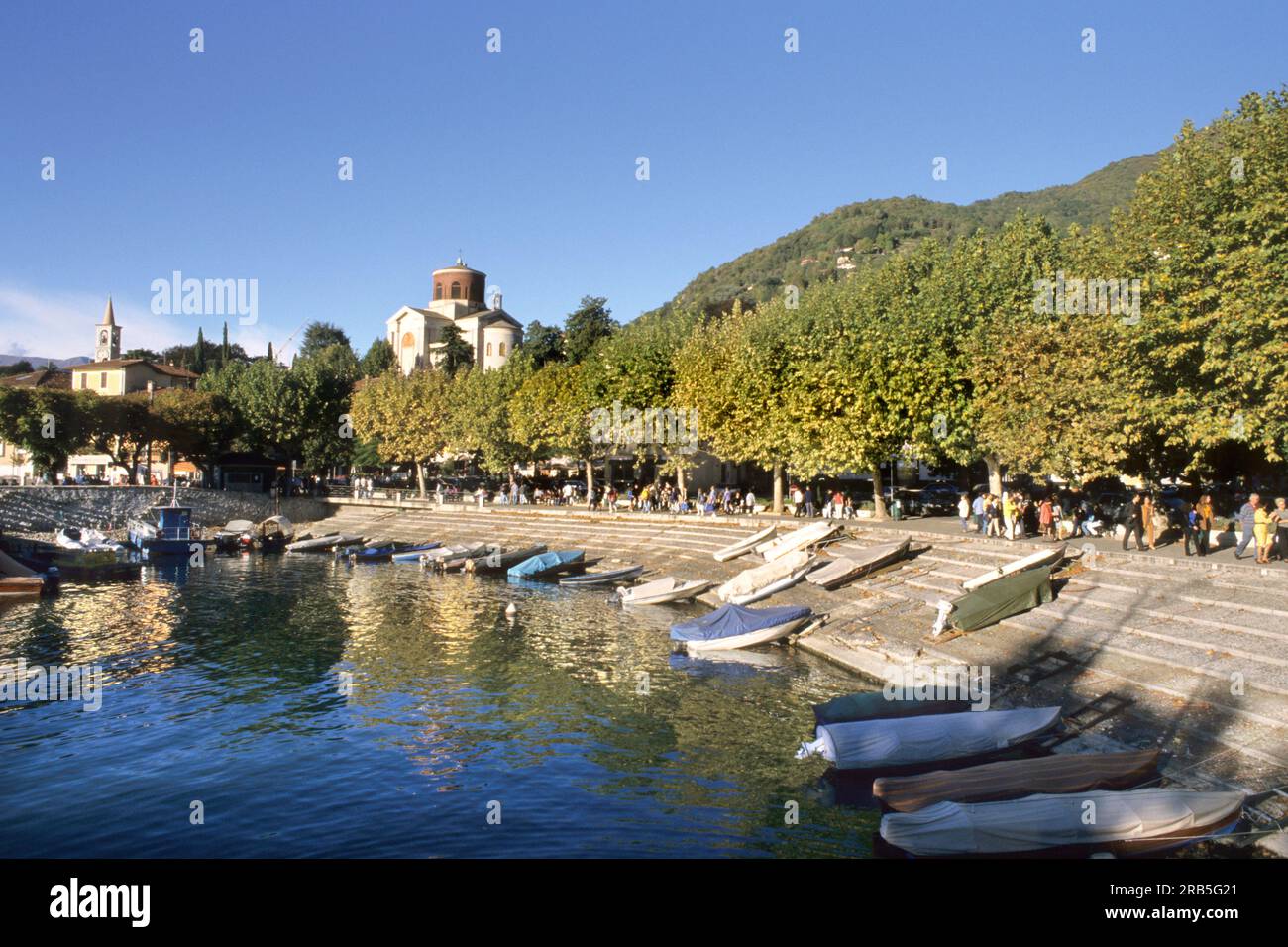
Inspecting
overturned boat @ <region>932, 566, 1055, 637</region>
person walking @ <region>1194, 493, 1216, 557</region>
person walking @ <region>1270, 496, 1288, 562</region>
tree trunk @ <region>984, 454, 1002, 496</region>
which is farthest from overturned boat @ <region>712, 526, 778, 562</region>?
person walking @ <region>1270, 496, 1288, 562</region>

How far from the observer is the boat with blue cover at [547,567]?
50.9m

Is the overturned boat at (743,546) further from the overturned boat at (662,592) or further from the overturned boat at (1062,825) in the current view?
the overturned boat at (1062,825)

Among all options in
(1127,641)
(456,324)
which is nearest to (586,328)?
(456,324)

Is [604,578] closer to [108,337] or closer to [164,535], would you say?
[164,535]

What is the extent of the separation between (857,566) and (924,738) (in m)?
18.2

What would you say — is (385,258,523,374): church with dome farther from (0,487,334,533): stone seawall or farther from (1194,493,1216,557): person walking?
(1194,493,1216,557): person walking

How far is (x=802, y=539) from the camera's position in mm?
42906

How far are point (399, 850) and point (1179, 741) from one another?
15.9 meters

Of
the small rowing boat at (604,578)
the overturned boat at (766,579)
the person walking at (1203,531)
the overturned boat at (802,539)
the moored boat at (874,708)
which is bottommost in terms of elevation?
the small rowing boat at (604,578)

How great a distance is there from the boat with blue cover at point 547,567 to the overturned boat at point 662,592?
969 centimetres

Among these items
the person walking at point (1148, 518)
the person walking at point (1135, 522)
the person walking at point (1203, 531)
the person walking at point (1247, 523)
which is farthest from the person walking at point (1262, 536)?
the person walking at point (1148, 518)
